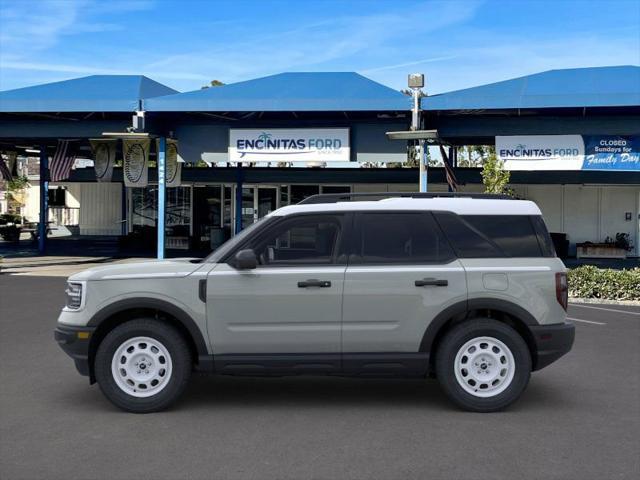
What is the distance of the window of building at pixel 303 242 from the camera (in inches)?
226

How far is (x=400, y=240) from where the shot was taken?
228 inches

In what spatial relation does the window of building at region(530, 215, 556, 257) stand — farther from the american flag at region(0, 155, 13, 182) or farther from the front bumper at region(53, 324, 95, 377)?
the american flag at region(0, 155, 13, 182)

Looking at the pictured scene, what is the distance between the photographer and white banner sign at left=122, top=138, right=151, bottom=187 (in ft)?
69.3

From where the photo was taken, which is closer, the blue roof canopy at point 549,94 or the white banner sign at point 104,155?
the blue roof canopy at point 549,94

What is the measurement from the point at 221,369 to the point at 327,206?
5.55 feet

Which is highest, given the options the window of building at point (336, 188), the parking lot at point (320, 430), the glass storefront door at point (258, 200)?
the window of building at point (336, 188)

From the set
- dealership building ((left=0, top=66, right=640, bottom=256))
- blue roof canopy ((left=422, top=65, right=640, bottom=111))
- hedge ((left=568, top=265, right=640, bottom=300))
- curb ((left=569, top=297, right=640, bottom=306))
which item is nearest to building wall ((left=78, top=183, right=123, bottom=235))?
dealership building ((left=0, top=66, right=640, bottom=256))

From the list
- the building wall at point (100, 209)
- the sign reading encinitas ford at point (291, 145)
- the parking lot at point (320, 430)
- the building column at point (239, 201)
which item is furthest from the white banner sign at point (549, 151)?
the building wall at point (100, 209)

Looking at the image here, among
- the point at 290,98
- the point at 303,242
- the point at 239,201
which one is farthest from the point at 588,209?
the point at 303,242

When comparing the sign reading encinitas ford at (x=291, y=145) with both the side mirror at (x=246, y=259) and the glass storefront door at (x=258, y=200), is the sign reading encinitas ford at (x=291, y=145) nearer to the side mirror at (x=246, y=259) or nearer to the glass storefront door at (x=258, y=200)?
the glass storefront door at (x=258, y=200)

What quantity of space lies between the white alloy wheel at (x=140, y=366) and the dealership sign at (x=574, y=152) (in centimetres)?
1475

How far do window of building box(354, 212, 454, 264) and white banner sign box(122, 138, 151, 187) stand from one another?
1653cm

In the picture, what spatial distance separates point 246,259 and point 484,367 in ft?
7.39

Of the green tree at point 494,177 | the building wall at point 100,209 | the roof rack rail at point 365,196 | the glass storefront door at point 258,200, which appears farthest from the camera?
the building wall at point 100,209
